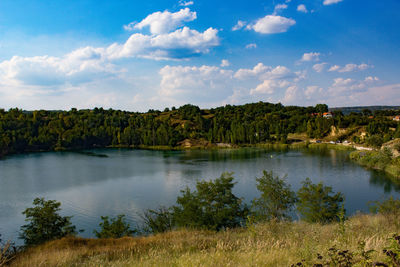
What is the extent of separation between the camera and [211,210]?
65.2 feet

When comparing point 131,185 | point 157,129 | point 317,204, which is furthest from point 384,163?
point 157,129

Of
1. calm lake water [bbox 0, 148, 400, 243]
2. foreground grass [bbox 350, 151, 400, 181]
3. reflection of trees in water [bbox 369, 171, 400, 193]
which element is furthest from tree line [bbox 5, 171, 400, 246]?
foreground grass [bbox 350, 151, 400, 181]

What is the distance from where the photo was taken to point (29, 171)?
52.7m

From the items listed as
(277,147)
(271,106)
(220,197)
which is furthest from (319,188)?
(271,106)

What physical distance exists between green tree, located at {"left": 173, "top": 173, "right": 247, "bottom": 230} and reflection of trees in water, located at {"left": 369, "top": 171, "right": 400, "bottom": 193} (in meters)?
23.9

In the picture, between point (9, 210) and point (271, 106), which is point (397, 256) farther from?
point (271, 106)

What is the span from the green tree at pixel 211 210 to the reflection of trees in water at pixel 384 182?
2391 cm

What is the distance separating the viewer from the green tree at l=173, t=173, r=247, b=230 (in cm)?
1889

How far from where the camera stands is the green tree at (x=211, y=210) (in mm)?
18891

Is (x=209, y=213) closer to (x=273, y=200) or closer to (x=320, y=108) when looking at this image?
(x=273, y=200)

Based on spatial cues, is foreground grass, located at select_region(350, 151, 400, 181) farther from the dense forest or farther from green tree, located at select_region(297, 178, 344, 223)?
the dense forest

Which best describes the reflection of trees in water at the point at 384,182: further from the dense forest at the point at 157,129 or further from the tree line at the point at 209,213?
the dense forest at the point at 157,129

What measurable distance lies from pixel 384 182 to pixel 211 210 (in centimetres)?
2999

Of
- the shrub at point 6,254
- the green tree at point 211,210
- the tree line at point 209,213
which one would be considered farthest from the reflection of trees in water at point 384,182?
the shrub at point 6,254
